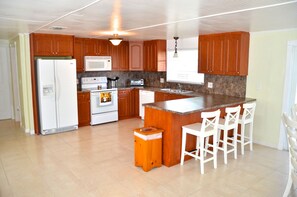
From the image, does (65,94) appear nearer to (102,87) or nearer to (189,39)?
(102,87)

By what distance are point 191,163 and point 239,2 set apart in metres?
2.62

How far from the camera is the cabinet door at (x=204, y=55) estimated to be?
548 centimetres

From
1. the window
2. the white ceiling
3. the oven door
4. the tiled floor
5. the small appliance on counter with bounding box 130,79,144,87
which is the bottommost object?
the tiled floor

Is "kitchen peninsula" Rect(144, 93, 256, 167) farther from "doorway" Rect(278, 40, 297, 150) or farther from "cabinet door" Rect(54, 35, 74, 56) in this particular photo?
"cabinet door" Rect(54, 35, 74, 56)

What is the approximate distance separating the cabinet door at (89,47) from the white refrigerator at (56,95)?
89 centimetres

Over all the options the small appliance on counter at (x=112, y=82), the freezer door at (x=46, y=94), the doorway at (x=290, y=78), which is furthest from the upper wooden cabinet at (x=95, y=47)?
the doorway at (x=290, y=78)

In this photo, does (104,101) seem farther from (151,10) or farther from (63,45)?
(151,10)

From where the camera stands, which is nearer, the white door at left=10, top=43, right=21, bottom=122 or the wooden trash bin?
the wooden trash bin

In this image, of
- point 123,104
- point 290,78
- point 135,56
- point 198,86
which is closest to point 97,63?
point 135,56

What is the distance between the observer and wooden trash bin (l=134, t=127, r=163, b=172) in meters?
3.74

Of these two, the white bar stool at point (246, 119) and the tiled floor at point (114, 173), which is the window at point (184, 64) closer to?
the white bar stool at point (246, 119)

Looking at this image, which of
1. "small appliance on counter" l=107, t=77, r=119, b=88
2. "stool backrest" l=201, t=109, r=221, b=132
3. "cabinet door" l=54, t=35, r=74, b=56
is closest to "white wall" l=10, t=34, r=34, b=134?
"cabinet door" l=54, t=35, r=74, b=56

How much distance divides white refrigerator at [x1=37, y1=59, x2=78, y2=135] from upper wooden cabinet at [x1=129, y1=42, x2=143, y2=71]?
82.5 inches

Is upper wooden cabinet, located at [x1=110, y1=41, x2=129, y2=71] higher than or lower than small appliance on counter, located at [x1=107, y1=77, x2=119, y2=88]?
higher
